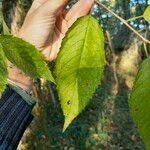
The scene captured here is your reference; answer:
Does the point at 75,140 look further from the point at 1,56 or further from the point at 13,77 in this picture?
the point at 1,56

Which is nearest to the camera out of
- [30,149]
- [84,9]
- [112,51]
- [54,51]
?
[84,9]

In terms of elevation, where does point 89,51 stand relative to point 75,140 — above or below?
above

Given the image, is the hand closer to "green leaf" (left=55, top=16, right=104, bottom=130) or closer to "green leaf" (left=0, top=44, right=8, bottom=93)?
"green leaf" (left=55, top=16, right=104, bottom=130)

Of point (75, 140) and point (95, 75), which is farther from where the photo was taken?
point (75, 140)

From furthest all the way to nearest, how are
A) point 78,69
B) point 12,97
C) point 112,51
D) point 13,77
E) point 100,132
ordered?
point 112,51 → point 100,132 → point 13,77 → point 12,97 → point 78,69

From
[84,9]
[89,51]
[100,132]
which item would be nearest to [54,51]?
[84,9]

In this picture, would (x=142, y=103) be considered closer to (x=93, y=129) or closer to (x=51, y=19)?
(x=51, y=19)

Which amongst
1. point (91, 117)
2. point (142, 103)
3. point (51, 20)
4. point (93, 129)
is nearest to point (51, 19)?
point (51, 20)
